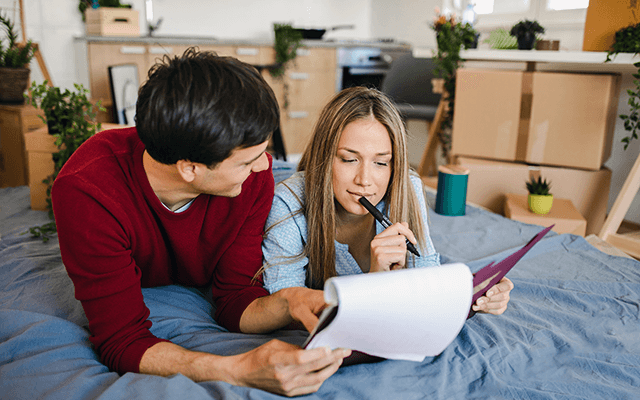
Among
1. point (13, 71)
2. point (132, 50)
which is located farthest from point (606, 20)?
point (13, 71)

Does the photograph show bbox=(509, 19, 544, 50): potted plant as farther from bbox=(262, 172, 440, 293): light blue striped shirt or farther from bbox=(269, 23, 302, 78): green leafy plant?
bbox=(269, 23, 302, 78): green leafy plant

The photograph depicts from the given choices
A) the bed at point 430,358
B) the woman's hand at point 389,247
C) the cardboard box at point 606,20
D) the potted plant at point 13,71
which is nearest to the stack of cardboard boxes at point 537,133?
the cardboard box at point 606,20

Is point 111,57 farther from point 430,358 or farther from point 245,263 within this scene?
point 430,358

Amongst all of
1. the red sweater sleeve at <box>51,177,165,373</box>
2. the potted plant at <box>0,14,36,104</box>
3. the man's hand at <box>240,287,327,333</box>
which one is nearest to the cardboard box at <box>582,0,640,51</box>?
the man's hand at <box>240,287,327,333</box>

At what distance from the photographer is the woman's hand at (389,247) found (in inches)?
39.7

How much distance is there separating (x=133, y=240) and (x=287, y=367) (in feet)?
1.38

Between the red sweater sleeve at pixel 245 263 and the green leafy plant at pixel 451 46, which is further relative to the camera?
the green leafy plant at pixel 451 46

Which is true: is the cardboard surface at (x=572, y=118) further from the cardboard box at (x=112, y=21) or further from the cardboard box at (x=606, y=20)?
the cardboard box at (x=112, y=21)

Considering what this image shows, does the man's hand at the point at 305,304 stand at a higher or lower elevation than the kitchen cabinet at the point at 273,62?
lower

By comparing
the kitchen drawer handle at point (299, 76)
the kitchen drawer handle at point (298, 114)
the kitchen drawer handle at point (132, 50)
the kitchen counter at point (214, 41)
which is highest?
the kitchen counter at point (214, 41)

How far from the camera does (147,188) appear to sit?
38.7 inches

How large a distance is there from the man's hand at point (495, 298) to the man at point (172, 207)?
401mm

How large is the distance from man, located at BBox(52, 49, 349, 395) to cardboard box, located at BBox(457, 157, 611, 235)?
1767 mm

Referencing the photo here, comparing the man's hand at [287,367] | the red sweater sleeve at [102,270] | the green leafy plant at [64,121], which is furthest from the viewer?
the green leafy plant at [64,121]
